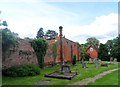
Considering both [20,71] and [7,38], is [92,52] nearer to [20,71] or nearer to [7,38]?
[20,71]

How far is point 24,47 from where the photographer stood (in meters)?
22.1

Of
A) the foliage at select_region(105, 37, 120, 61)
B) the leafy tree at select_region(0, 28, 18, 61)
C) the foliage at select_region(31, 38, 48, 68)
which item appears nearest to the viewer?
the leafy tree at select_region(0, 28, 18, 61)

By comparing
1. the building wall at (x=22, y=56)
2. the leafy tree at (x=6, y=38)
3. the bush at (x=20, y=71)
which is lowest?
the bush at (x=20, y=71)

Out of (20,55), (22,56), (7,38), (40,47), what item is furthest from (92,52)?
(7,38)

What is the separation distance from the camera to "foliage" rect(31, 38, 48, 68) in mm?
23447

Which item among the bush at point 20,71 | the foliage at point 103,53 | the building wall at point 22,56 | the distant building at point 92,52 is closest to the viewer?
the bush at point 20,71

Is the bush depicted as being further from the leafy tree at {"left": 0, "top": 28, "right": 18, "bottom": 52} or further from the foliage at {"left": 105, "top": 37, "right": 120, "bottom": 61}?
the foliage at {"left": 105, "top": 37, "right": 120, "bottom": 61}

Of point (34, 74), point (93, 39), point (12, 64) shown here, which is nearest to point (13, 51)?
point (12, 64)

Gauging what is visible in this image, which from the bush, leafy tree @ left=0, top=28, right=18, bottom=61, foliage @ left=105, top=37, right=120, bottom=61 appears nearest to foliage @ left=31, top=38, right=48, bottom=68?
the bush

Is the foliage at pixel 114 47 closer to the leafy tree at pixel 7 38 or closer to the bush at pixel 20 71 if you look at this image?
the bush at pixel 20 71

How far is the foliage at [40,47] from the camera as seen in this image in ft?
76.9

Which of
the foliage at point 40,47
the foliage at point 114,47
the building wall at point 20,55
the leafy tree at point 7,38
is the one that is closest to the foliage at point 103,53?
the foliage at point 114,47

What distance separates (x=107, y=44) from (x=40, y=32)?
→ 112ft

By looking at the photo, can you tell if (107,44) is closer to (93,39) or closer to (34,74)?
(93,39)
